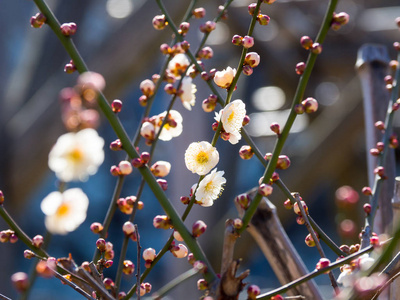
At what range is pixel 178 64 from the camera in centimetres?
56

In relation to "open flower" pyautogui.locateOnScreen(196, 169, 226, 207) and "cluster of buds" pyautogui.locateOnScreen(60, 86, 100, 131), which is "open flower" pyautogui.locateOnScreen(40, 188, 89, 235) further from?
"open flower" pyautogui.locateOnScreen(196, 169, 226, 207)

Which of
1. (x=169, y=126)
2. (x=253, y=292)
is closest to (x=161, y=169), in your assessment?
(x=169, y=126)

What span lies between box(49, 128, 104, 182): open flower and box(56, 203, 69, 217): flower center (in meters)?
0.01

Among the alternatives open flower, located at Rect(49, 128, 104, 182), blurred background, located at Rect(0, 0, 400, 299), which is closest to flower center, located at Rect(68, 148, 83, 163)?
open flower, located at Rect(49, 128, 104, 182)

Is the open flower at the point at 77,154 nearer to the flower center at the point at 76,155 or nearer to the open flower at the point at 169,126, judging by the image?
the flower center at the point at 76,155

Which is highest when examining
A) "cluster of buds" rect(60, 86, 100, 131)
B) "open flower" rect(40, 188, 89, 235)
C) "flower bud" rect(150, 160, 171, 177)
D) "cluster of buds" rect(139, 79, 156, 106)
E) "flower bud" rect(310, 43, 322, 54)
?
"cluster of buds" rect(139, 79, 156, 106)

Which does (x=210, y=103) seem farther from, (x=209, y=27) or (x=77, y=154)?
(x=77, y=154)

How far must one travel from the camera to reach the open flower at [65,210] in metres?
0.30

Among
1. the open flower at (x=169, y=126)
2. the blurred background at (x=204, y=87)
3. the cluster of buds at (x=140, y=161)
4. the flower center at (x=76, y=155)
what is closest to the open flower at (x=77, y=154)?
the flower center at (x=76, y=155)

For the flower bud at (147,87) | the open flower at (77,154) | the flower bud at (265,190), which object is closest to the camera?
the open flower at (77,154)

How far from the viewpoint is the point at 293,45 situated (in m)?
2.08

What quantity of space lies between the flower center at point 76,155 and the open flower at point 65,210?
0.06ft

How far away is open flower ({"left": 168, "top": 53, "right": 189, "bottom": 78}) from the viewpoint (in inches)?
22.2

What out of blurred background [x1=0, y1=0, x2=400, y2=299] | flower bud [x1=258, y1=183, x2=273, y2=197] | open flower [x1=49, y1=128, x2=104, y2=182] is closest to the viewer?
open flower [x1=49, y1=128, x2=104, y2=182]
